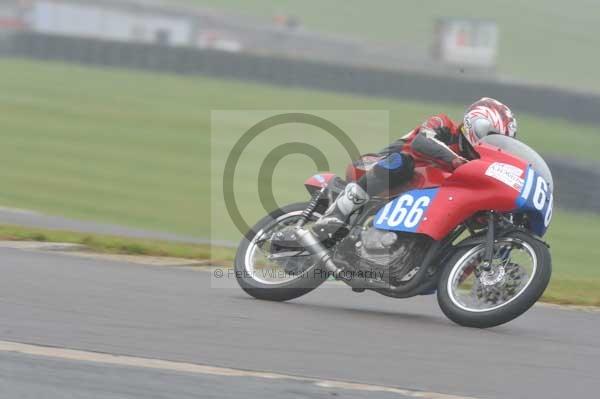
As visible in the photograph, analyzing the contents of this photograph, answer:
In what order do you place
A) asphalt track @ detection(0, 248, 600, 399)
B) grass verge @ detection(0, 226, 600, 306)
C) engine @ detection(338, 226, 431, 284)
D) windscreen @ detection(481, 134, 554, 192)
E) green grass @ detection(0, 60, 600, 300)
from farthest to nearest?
green grass @ detection(0, 60, 600, 300), grass verge @ detection(0, 226, 600, 306), engine @ detection(338, 226, 431, 284), windscreen @ detection(481, 134, 554, 192), asphalt track @ detection(0, 248, 600, 399)

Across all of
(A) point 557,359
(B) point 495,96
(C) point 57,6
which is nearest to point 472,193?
(A) point 557,359

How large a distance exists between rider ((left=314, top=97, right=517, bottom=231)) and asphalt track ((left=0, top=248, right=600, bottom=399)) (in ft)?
2.33

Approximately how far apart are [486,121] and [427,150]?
40 centimetres

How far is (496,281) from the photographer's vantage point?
6207mm

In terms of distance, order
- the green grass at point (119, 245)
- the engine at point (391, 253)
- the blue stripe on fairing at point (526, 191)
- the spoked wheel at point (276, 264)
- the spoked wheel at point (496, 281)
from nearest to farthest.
→ the spoked wheel at point (496, 281)
the blue stripe on fairing at point (526, 191)
the engine at point (391, 253)
the spoked wheel at point (276, 264)
the green grass at point (119, 245)

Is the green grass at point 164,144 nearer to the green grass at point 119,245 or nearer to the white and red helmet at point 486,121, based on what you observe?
the green grass at point 119,245

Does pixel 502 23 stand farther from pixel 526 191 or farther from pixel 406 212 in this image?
pixel 526 191

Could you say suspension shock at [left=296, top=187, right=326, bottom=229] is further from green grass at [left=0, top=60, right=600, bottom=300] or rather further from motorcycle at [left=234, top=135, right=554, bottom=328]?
green grass at [left=0, top=60, right=600, bottom=300]

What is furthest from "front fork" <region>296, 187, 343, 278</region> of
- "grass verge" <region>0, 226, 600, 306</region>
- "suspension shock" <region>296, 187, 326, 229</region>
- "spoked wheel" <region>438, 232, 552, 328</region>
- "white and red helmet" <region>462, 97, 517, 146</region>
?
"grass verge" <region>0, 226, 600, 306</region>

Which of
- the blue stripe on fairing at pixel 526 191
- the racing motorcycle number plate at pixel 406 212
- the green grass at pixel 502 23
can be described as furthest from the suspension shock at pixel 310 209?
the green grass at pixel 502 23

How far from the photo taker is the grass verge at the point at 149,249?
855cm

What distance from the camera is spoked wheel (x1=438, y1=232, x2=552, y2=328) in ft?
19.9

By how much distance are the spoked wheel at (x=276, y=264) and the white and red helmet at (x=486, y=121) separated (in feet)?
4.19

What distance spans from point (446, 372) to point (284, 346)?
0.86m
